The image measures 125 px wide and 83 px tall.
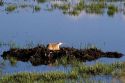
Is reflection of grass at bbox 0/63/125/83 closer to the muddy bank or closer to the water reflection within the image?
the muddy bank

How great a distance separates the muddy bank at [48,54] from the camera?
13.2m

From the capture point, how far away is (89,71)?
11555mm

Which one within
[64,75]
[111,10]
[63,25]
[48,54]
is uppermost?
[64,75]

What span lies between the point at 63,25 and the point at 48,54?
20.7 feet

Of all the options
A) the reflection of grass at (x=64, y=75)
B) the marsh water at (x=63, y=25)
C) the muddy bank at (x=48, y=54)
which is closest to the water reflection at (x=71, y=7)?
the marsh water at (x=63, y=25)

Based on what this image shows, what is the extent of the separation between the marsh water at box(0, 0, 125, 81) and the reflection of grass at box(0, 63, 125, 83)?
2.54 ft

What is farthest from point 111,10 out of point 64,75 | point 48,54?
point 64,75

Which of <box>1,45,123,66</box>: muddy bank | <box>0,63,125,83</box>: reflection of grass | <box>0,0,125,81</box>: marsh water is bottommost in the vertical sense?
<box>0,0,125,81</box>: marsh water

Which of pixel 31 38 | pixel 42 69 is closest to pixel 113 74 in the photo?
pixel 42 69

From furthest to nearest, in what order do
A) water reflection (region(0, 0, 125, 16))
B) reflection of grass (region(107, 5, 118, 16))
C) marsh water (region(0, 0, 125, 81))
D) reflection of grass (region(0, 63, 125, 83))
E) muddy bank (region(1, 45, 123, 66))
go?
water reflection (region(0, 0, 125, 16)) < reflection of grass (region(107, 5, 118, 16)) < marsh water (region(0, 0, 125, 81)) < muddy bank (region(1, 45, 123, 66)) < reflection of grass (region(0, 63, 125, 83))

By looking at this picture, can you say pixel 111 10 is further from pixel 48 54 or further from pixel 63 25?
pixel 48 54

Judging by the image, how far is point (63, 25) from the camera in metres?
19.6

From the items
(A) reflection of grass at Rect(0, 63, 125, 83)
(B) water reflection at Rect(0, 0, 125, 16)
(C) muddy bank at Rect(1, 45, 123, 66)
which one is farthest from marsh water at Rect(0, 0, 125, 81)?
(A) reflection of grass at Rect(0, 63, 125, 83)

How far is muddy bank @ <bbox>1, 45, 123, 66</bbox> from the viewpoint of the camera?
13.2 metres
